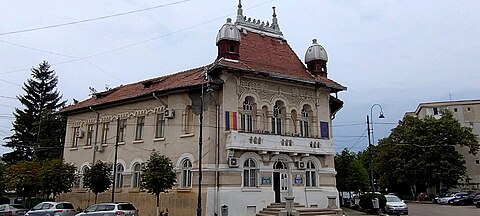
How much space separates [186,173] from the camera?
88.7 feet

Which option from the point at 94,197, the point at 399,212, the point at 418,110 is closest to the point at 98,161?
the point at 94,197

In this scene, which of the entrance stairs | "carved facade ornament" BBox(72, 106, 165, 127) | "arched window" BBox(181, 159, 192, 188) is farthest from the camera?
"carved facade ornament" BBox(72, 106, 165, 127)

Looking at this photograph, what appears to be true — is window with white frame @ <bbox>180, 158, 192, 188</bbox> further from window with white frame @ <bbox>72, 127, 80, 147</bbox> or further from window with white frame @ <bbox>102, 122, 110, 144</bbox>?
window with white frame @ <bbox>72, 127, 80, 147</bbox>

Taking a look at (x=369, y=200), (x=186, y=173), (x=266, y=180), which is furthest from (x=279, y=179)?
(x=369, y=200)

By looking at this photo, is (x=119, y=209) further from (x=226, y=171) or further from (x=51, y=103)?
(x=51, y=103)

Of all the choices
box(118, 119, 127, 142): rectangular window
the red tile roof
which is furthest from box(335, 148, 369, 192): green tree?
box(118, 119, 127, 142): rectangular window

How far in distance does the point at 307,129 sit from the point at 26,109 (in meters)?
41.6

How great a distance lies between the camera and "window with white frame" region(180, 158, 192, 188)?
87.7 feet

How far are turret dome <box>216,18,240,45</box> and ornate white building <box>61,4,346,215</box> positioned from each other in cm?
8

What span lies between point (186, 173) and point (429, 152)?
38035 millimetres

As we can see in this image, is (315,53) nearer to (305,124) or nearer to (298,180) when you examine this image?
(305,124)

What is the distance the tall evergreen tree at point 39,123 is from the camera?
50625 mm

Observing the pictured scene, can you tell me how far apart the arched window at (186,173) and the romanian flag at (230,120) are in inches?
128

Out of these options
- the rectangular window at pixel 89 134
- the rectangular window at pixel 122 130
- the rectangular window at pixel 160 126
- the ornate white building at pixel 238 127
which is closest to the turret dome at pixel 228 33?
the ornate white building at pixel 238 127
